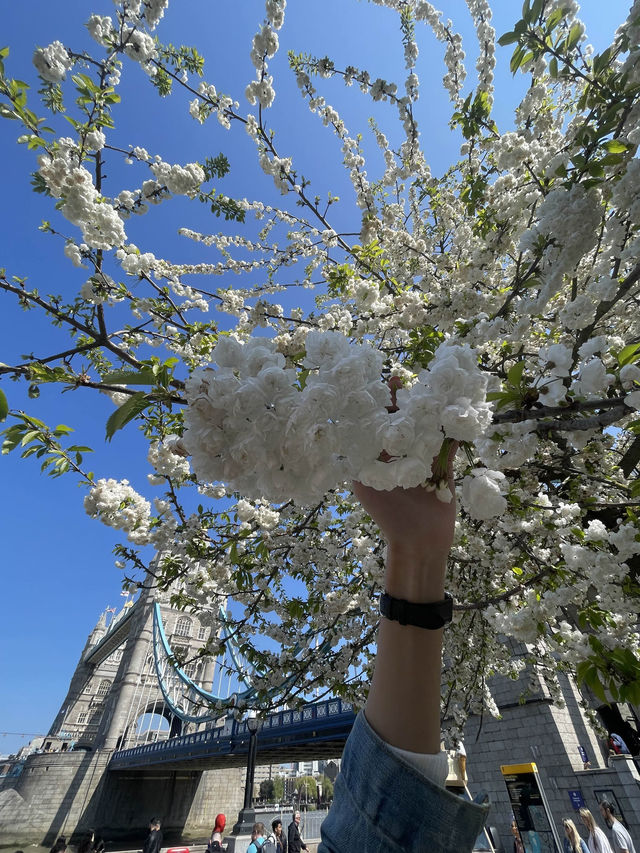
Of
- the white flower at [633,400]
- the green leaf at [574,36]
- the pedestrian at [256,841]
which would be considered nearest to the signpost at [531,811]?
the pedestrian at [256,841]

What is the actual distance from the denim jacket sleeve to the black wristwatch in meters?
0.21

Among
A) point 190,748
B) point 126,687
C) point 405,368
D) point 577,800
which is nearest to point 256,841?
point 577,800

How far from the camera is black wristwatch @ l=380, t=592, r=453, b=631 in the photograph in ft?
2.69

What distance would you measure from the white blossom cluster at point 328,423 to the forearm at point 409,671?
17cm

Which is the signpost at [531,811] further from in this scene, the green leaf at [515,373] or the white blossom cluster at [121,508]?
the green leaf at [515,373]

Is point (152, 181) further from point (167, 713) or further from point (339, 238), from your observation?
point (167, 713)

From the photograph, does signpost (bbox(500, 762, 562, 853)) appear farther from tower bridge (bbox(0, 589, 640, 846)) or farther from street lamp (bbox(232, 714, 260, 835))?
street lamp (bbox(232, 714, 260, 835))

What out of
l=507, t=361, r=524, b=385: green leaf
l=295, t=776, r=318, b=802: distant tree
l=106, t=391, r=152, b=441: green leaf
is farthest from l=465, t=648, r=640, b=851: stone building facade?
l=295, t=776, r=318, b=802: distant tree

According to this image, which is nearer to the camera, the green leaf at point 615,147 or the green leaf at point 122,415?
the green leaf at point 122,415

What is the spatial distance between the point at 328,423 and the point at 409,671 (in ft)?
1.64

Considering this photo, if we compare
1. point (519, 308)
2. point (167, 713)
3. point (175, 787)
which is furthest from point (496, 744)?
point (167, 713)

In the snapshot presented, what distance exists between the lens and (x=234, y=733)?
20031 millimetres

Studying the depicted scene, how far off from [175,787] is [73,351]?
163 ft

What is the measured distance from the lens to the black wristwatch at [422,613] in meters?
0.82
